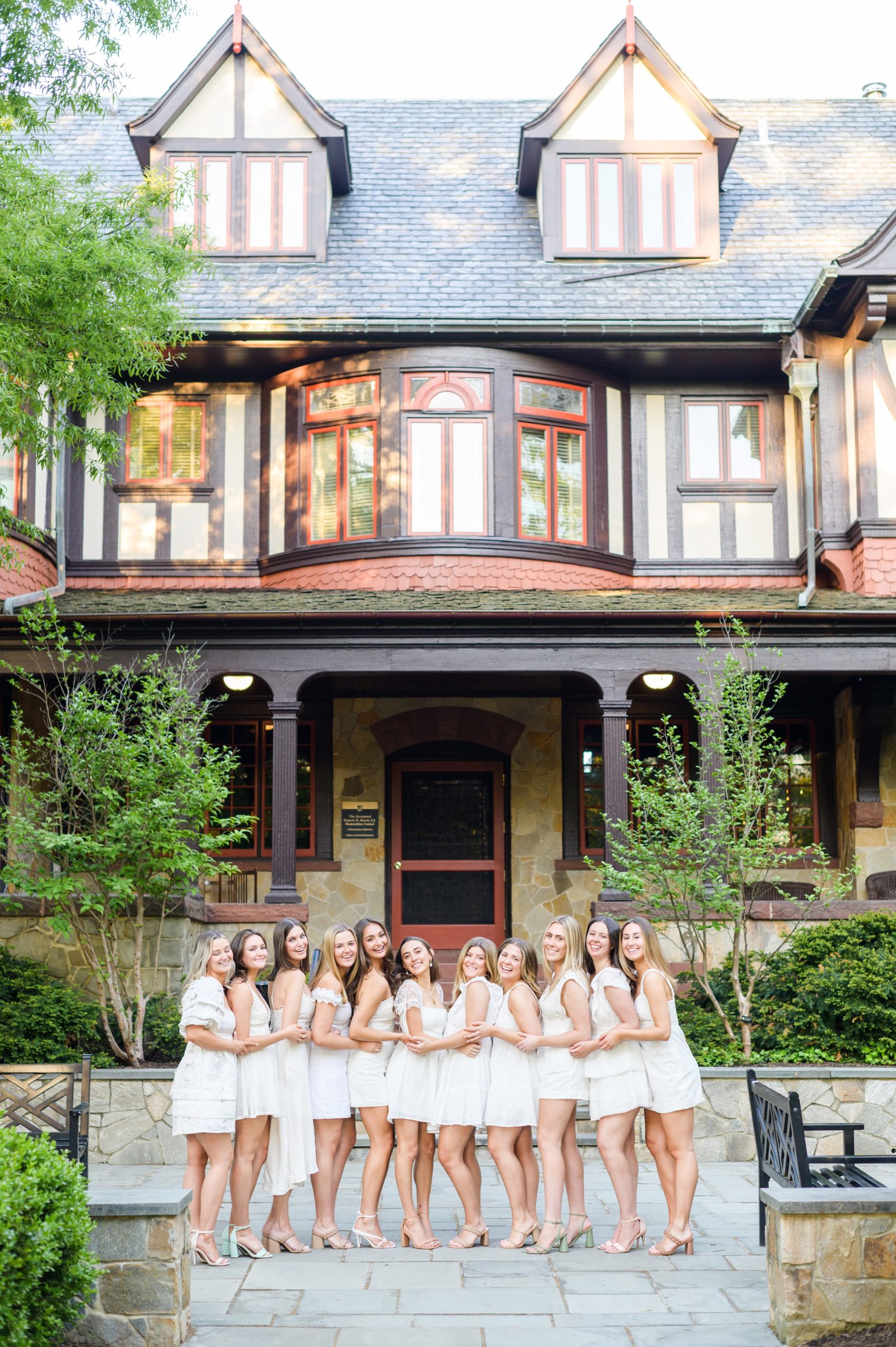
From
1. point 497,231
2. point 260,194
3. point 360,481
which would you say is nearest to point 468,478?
point 360,481

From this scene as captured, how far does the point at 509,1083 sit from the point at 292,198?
37.3ft

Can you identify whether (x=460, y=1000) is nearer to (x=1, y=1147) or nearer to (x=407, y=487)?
(x=1, y=1147)

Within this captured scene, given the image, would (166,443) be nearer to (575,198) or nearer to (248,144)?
(248,144)

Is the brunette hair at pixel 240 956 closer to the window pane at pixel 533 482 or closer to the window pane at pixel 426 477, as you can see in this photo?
the window pane at pixel 426 477

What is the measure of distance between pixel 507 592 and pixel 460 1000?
271 inches

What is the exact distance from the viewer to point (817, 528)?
1396 cm

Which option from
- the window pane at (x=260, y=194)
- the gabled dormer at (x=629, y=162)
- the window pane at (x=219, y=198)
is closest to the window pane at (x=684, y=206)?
the gabled dormer at (x=629, y=162)

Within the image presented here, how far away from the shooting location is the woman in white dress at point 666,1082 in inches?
259

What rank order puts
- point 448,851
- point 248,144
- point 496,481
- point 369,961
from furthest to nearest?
point 248,144
point 448,851
point 496,481
point 369,961

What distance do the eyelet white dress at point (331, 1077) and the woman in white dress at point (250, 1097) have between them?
0.60ft

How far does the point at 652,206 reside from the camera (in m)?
15.3

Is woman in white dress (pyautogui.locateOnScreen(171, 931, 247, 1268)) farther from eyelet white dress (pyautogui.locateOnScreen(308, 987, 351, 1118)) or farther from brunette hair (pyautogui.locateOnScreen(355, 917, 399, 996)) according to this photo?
brunette hair (pyautogui.locateOnScreen(355, 917, 399, 996))

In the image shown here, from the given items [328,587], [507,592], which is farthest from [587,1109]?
[328,587]

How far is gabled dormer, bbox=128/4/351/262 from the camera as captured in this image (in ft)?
49.6
